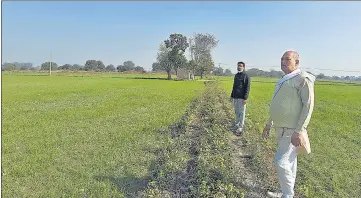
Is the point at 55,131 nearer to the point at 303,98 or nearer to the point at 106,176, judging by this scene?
the point at 106,176

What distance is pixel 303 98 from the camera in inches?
150

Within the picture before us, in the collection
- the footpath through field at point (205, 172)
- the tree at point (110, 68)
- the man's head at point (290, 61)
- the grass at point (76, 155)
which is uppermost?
the tree at point (110, 68)

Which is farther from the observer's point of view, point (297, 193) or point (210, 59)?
point (210, 59)

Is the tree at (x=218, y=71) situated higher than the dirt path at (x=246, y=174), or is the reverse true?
the tree at (x=218, y=71)

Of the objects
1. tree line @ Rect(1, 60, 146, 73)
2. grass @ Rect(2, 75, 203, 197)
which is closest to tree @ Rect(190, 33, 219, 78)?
tree line @ Rect(1, 60, 146, 73)

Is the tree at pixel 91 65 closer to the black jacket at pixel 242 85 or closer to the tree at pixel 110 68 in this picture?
the tree at pixel 110 68

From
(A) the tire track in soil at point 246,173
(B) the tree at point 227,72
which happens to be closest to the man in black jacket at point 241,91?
(A) the tire track in soil at point 246,173

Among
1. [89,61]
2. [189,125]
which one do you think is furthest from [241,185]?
[89,61]

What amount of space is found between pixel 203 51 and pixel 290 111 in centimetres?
7029

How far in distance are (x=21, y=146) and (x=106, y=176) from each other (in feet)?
9.83

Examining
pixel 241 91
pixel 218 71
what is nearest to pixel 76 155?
pixel 241 91

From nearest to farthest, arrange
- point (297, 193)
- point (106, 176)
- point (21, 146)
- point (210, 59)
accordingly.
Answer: point (297, 193)
point (106, 176)
point (21, 146)
point (210, 59)

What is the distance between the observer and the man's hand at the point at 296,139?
12.5 feet

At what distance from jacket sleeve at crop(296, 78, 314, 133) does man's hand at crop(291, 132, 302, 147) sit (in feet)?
0.17
